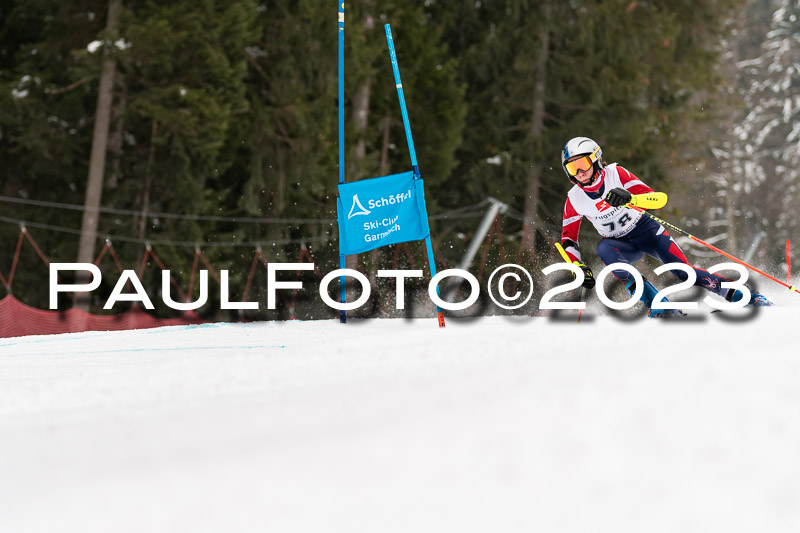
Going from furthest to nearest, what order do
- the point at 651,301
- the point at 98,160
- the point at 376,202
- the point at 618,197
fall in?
the point at 98,160 < the point at 376,202 < the point at 651,301 < the point at 618,197

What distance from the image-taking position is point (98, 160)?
15680 mm

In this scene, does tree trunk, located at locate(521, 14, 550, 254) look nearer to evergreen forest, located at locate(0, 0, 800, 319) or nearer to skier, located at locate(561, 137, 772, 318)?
evergreen forest, located at locate(0, 0, 800, 319)

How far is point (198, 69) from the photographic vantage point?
16.2 metres

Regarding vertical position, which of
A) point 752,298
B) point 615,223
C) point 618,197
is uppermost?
point 618,197

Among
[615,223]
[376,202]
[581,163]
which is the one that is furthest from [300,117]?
[581,163]

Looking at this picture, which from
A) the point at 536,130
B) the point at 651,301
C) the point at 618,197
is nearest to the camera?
the point at 618,197

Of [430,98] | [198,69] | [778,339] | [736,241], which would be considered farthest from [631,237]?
[736,241]

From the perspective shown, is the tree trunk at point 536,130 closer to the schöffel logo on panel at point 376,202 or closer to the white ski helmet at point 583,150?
the schöffel logo on panel at point 376,202

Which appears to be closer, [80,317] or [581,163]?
[581,163]

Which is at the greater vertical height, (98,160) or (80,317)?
(98,160)

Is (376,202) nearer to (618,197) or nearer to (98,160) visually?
(618,197)

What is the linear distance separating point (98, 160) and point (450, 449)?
14.0 m

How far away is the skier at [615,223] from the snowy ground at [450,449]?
9.43ft

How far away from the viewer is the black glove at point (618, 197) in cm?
679
